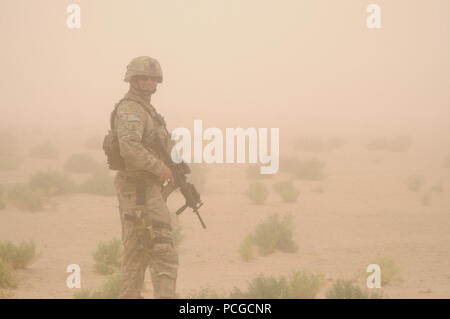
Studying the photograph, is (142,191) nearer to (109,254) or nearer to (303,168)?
(109,254)

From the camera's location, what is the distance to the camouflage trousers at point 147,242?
5133mm

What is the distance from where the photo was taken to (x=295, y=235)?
991cm

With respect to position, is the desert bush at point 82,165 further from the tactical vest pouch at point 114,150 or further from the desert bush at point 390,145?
the desert bush at point 390,145

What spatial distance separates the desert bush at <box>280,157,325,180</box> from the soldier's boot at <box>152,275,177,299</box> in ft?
37.0

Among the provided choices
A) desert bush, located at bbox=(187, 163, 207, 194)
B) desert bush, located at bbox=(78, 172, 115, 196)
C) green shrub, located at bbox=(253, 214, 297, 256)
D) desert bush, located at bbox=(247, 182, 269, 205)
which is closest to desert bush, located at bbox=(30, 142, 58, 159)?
desert bush, located at bbox=(78, 172, 115, 196)

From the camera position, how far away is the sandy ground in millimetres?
7449

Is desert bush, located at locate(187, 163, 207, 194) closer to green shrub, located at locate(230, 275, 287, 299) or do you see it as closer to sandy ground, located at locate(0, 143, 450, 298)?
sandy ground, located at locate(0, 143, 450, 298)

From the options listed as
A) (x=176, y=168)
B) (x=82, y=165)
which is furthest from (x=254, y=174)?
(x=176, y=168)

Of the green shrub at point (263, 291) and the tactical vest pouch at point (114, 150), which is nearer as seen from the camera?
the tactical vest pouch at point (114, 150)

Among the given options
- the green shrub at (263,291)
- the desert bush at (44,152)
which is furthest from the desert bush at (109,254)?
the desert bush at (44,152)

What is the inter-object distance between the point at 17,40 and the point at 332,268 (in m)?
126

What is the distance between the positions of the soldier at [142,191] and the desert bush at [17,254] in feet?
8.51
